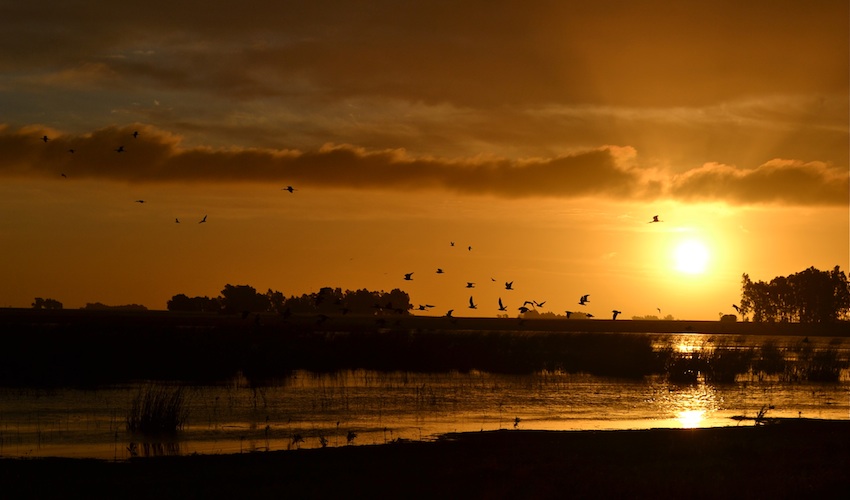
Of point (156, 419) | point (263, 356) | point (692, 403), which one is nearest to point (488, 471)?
point (156, 419)

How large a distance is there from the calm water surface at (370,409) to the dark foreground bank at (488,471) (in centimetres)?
385

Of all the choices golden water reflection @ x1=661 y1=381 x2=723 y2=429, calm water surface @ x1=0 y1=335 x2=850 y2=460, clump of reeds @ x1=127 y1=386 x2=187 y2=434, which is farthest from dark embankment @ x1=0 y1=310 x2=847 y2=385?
clump of reeds @ x1=127 y1=386 x2=187 y2=434

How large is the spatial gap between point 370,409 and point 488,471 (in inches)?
655

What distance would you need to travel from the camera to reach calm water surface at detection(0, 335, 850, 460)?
1184 inches

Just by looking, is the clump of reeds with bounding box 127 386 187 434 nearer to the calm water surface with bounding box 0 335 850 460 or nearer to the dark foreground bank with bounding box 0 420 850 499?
the calm water surface with bounding box 0 335 850 460

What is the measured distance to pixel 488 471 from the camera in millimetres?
22828

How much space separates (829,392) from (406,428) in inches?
1087

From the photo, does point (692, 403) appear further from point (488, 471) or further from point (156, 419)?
point (156, 419)

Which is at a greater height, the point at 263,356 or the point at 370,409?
the point at 263,356

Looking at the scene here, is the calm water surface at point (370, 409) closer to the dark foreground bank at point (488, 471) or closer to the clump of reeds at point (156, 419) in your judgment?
the clump of reeds at point (156, 419)

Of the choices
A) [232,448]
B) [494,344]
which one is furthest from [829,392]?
[232,448]

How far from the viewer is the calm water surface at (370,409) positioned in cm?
3008

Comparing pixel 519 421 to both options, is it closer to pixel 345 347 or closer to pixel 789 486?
pixel 789 486

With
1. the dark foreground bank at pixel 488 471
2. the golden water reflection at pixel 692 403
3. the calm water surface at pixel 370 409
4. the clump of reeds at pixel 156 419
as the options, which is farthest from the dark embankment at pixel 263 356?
the dark foreground bank at pixel 488 471
